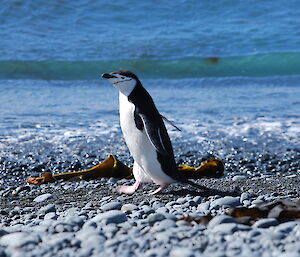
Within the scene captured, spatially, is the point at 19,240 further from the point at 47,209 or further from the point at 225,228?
the point at 47,209

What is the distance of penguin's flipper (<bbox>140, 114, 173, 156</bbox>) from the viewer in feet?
14.9

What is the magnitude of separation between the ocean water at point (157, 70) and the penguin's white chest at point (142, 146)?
1847 mm

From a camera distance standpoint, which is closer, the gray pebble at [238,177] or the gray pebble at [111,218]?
the gray pebble at [111,218]

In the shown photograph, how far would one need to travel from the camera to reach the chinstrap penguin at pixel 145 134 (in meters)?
4.58

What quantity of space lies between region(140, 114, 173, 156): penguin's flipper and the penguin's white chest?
8 cm

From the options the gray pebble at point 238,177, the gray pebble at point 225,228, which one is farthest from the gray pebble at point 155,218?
the gray pebble at point 238,177

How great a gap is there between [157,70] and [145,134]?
8571 mm

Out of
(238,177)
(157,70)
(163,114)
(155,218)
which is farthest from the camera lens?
(157,70)

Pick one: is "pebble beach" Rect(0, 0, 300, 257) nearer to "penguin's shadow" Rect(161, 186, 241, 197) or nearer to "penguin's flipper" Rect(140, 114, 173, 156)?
"penguin's shadow" Rect(161, 186, 241, 197)

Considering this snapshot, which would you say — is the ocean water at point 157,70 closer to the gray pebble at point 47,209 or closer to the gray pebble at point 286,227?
the gray pebble at point 47,209

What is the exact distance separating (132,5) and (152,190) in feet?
39.5

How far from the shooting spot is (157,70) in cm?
1312

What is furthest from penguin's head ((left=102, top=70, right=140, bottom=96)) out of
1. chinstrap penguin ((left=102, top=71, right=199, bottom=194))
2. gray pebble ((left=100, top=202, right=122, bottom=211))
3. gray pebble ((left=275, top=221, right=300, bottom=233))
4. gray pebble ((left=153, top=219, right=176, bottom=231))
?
gray pebble ((left=275, top=221, right=300, bottom=233))

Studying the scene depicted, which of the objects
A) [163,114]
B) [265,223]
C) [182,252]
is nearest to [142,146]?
[265,223]
